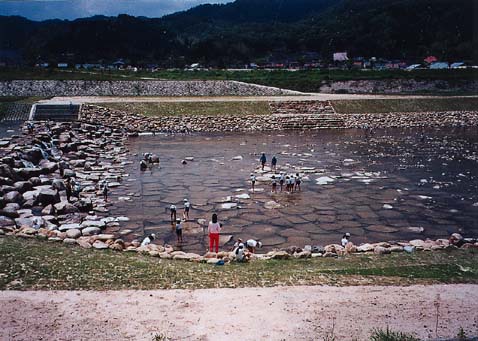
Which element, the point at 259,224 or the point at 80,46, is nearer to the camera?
the point at 259,224

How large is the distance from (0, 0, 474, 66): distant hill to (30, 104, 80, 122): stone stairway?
44196 millimetres

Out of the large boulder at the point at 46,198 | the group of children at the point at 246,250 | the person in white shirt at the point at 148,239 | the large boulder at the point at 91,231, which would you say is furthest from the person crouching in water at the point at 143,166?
the group of children at the point at 246,250

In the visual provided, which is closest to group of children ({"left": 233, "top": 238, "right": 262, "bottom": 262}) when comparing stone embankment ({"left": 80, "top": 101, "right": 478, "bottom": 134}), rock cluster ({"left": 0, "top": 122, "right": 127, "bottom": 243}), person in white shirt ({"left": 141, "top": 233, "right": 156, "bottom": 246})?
person in white shirt ({"left": 141, "top": 233, "right": 156, "bottom": 246})

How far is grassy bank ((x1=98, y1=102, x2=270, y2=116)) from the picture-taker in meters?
43.4

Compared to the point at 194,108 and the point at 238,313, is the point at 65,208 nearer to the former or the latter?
the point at 238,313

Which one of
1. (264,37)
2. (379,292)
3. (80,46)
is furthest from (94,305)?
(264,37)

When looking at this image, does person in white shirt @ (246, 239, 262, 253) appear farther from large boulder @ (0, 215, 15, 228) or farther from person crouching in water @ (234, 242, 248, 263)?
large boulder @ (0, 215, 15, 228)

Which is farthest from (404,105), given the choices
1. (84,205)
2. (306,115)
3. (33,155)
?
(84,205)

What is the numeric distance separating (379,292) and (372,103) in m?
43.0

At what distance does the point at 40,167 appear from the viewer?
23406mm

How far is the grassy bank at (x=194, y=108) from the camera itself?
43.4 metres

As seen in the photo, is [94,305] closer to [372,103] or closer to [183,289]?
[183,289]

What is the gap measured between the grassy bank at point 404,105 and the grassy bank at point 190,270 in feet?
122

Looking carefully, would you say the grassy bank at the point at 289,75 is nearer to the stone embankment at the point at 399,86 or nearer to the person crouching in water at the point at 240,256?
the stone embankment at the point at 399,86
